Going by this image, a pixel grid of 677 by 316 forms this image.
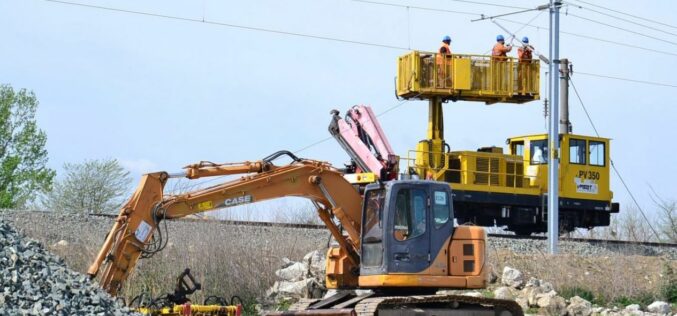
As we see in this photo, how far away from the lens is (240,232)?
24.0m

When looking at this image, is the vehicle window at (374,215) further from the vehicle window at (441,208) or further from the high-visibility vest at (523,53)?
the high-visibility vest at (523,53)

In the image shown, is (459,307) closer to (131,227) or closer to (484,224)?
(131,227)

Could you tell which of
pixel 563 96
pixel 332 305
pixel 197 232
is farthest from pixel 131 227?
pixel 563 96

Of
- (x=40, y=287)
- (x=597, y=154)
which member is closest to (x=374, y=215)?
(x=40, y=287)

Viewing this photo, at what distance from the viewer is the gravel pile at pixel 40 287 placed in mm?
13234

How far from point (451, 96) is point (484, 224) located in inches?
149

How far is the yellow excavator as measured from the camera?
53.6ft

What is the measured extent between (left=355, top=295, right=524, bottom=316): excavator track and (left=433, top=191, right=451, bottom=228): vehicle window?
3.73 ft

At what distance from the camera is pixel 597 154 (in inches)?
1373

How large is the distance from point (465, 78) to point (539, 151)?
3.45 m

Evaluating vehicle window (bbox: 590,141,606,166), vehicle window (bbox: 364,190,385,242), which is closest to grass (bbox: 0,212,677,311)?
vehicle window (bbox: 364,190,385,242)

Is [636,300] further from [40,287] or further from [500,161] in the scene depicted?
[40,287]

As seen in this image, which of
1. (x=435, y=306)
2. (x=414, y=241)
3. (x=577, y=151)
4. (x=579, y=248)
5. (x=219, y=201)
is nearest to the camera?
(x=219, y=201)

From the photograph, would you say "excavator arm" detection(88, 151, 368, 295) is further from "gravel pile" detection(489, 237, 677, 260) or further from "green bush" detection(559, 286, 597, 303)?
"gravel pile" detection(489, 237, 677, 260)
